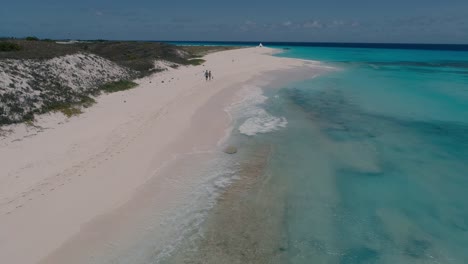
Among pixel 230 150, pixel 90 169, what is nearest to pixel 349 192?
pixel 230 150

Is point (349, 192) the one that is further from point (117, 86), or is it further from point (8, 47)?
point (8, 47)

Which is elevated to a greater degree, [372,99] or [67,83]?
[67,83]

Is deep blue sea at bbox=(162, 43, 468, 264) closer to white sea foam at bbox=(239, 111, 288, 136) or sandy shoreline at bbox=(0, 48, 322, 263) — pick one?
white sea foam at bbox=(239, 111, 288, 136)

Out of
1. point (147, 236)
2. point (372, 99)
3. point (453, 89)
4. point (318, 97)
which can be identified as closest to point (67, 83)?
point (147, 236)

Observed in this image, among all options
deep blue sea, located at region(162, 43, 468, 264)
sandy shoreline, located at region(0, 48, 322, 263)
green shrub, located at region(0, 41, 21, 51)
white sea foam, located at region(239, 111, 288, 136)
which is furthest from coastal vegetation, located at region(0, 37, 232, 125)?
deep blue sea, located at region(162, 43, 468, 264)

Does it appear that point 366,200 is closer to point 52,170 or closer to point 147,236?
point 147,236

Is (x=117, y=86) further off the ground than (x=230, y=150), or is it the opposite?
(x=117, y=86)

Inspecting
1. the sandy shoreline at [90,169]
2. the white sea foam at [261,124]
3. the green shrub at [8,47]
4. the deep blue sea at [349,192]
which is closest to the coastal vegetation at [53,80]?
the green shrub at [8,47]
